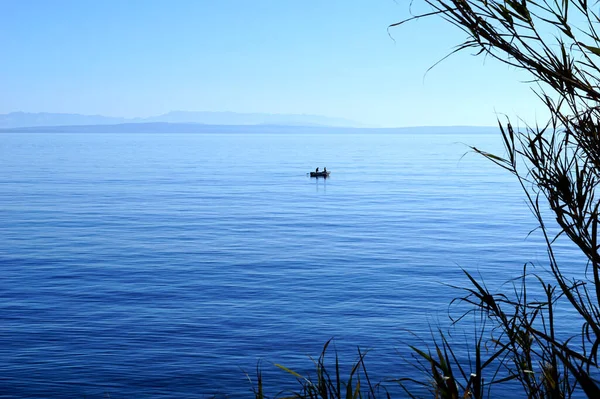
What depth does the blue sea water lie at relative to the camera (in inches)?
666

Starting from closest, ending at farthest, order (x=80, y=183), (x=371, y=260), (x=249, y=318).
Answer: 1. (x=249, y=318)
2. (x=371, y=260)
3. (x=80, y=183)

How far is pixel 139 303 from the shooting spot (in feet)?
73.5

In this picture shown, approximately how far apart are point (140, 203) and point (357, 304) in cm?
3174

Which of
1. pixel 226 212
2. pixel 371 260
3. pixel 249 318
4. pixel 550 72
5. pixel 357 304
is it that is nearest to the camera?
→ pixel 550 72

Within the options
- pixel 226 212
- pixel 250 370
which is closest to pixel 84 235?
pixel 226 212

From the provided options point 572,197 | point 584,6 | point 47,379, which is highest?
point 584,6

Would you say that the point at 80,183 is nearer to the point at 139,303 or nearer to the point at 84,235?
the point at 84,235

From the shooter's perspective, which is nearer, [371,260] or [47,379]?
[47,379]

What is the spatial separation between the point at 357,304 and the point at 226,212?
24679 mm

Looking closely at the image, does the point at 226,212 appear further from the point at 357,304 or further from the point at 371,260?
the point at 357,304

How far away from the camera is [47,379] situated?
626 inches

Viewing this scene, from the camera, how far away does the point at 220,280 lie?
2584cm

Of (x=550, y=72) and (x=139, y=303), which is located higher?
(x=550, y=72)

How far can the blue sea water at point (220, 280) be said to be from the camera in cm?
1691
